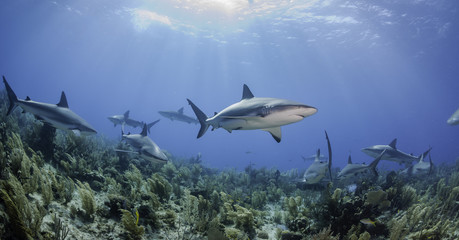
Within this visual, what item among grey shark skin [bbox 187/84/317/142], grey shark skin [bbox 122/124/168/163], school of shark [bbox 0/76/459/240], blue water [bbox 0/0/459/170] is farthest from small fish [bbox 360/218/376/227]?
blue water [bbox 0/0/459/170]

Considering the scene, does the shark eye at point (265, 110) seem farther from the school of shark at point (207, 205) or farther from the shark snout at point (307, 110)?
the shark snout at point (307, 110)

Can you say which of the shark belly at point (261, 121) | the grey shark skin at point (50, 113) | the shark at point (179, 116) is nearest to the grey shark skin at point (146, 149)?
the grey shark skin at point (50, 113)

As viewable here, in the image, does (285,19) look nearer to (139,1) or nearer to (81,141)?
(139,1)

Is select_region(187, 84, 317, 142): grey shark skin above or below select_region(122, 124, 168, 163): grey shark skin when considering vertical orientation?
above

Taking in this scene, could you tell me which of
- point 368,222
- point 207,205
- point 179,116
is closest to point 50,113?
point 207,205

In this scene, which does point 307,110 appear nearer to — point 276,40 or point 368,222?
point 368,222

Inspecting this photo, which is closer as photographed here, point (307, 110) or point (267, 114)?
point (307, 110)

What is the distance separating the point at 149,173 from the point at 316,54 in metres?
44.3

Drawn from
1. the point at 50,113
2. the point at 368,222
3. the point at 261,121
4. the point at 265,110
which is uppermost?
the point at 265,110

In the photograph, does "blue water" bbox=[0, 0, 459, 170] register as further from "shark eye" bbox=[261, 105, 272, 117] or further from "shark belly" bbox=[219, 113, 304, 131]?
"shark eye" bbox=[261, 105, 272, 117]

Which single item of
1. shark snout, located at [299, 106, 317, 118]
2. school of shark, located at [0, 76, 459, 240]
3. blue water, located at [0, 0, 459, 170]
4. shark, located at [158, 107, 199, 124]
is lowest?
school of shark, located at [0, 76, 459, 240]

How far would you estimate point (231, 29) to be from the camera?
128 ft

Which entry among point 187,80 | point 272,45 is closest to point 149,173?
point 272,45

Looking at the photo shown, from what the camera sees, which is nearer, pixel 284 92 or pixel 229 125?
pixel 229 125
